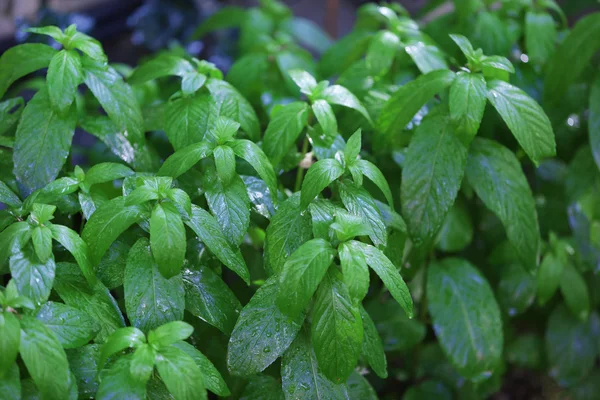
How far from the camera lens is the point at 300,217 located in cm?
100

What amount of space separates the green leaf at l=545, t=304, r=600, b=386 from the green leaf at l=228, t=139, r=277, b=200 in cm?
98

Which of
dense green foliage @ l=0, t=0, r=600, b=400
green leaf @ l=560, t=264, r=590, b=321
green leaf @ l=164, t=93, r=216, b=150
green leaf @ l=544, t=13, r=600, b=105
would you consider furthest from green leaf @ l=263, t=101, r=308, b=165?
green leaf @ l=560, t=264, r=590, b=321

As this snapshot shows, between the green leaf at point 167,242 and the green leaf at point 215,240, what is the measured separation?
35 mm

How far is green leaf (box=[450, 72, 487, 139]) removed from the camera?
3.60ft

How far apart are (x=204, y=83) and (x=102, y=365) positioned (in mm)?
558

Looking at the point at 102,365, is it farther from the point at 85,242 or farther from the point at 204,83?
the point at 204,83

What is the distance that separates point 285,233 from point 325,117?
0.81ft

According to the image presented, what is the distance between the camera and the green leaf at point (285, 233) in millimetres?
978

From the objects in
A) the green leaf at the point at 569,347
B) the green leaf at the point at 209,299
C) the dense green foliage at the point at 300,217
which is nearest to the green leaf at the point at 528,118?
the dense green foliage at the point at 300,217

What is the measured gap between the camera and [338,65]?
5.28ft

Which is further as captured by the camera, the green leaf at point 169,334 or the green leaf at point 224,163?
the green leaf at point 224,163

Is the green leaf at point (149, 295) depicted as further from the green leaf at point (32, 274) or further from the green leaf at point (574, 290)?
the green leaf at point (574, 290)

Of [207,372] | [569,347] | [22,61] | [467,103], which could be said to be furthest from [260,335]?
[569,347]

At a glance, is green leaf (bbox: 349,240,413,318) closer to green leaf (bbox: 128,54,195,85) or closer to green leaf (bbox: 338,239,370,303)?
green leaf (bbox: 338,239,370,303)
